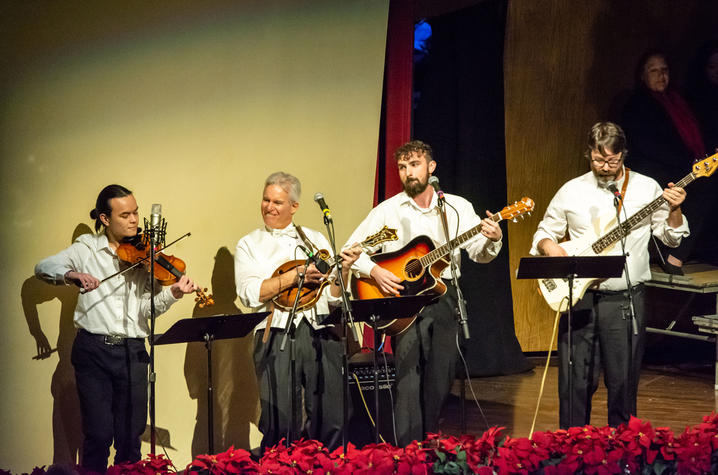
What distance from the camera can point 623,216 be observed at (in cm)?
507

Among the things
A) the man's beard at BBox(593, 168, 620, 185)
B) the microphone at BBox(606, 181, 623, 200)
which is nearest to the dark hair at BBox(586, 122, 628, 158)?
the man's beard at BBox(593, 168, 620, 185)

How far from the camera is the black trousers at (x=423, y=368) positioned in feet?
16.7

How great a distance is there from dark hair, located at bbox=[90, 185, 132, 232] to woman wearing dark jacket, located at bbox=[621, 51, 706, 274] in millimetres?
5001

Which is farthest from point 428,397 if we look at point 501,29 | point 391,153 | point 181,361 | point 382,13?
point 501,29

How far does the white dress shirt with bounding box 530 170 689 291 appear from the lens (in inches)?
199

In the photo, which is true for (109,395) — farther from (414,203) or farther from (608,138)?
(608,138)

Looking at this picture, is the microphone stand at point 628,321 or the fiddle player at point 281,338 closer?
the microphone stand at point 628,321

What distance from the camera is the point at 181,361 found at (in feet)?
18.5

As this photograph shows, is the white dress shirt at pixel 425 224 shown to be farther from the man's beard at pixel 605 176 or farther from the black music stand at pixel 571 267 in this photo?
the man's beard at pixel 605 176

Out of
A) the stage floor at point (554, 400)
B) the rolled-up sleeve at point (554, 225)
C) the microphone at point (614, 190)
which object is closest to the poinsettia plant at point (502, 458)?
the microphone at point (614, 190)

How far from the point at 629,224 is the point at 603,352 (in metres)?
0.80

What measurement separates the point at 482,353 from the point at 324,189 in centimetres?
241

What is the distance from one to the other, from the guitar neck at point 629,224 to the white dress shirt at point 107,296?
2592mm

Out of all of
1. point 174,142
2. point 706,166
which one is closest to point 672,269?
point 706,166
